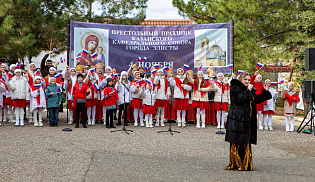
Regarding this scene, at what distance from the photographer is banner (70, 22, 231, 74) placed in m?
15.3

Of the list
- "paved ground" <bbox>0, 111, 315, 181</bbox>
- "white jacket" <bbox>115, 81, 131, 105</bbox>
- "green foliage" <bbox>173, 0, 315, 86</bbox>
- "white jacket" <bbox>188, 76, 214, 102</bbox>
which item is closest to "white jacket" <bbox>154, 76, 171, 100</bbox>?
"white jacket" <bbox>188, 76, 214, 102</bbox>

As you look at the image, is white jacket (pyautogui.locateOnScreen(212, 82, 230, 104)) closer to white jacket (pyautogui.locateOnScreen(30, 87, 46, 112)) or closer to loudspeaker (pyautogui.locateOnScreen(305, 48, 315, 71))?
loudspeaker (pyautogui.locateOnScreen(305, 48, 315, 71))

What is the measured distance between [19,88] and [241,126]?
8688 millimetres

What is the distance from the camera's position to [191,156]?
812cm

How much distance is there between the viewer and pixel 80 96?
12.8 metres

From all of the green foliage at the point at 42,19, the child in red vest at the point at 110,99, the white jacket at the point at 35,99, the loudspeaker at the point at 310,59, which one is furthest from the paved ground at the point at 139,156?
the green foliage at the point at 42,19

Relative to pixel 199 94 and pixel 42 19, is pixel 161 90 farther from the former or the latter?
pixel 42 19

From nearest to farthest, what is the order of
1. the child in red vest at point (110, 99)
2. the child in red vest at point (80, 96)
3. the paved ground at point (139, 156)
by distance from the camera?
1. the paved ground at point (139, 156)
2. the child in red vest at point (110, 99)
3. the child in red vest at point (80, 96)

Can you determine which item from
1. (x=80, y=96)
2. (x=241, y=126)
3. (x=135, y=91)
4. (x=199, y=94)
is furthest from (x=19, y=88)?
(x=241, y=126)

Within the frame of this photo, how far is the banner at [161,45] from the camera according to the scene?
50.1 feet

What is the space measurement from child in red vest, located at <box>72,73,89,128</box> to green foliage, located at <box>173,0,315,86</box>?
31.7 feet

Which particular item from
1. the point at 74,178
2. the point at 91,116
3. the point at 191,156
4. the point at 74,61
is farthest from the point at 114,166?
the point at 74,61

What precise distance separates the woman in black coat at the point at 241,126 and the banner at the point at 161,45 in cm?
813

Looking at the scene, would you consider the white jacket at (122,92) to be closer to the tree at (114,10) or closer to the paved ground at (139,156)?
the paved ground at (139,156)
